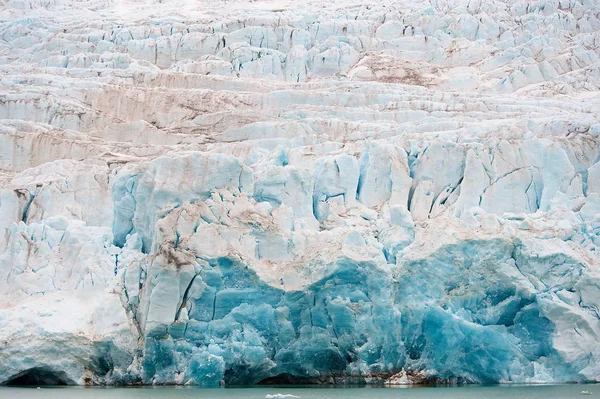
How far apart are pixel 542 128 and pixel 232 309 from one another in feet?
37.9

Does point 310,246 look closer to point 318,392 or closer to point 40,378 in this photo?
point 318,392

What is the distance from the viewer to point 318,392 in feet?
74.0

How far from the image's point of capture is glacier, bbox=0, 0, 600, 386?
78.3ft

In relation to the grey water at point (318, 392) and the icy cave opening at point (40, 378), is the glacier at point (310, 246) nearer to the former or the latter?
the icy cave opening at point (40, 378)

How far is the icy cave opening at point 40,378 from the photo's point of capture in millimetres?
24652

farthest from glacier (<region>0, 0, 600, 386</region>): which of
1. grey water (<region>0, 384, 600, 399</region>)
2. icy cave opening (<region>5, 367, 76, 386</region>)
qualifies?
grey water (<region>0, 384, 600, 399</region>)

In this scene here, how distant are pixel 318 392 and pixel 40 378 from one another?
8.16 metres

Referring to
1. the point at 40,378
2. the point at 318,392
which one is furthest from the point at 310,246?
the point at 40,378

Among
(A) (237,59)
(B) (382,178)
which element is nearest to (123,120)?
(A) (237,59)

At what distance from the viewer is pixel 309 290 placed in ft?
78.8

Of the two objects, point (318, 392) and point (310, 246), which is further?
point (310, 246)

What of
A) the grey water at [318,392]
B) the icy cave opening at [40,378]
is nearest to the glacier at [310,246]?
the icy cave opening at [40,378]

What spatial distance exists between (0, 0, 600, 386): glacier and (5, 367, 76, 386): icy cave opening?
0.06 metres

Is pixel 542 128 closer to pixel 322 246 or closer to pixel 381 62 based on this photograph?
pixel 322 246
